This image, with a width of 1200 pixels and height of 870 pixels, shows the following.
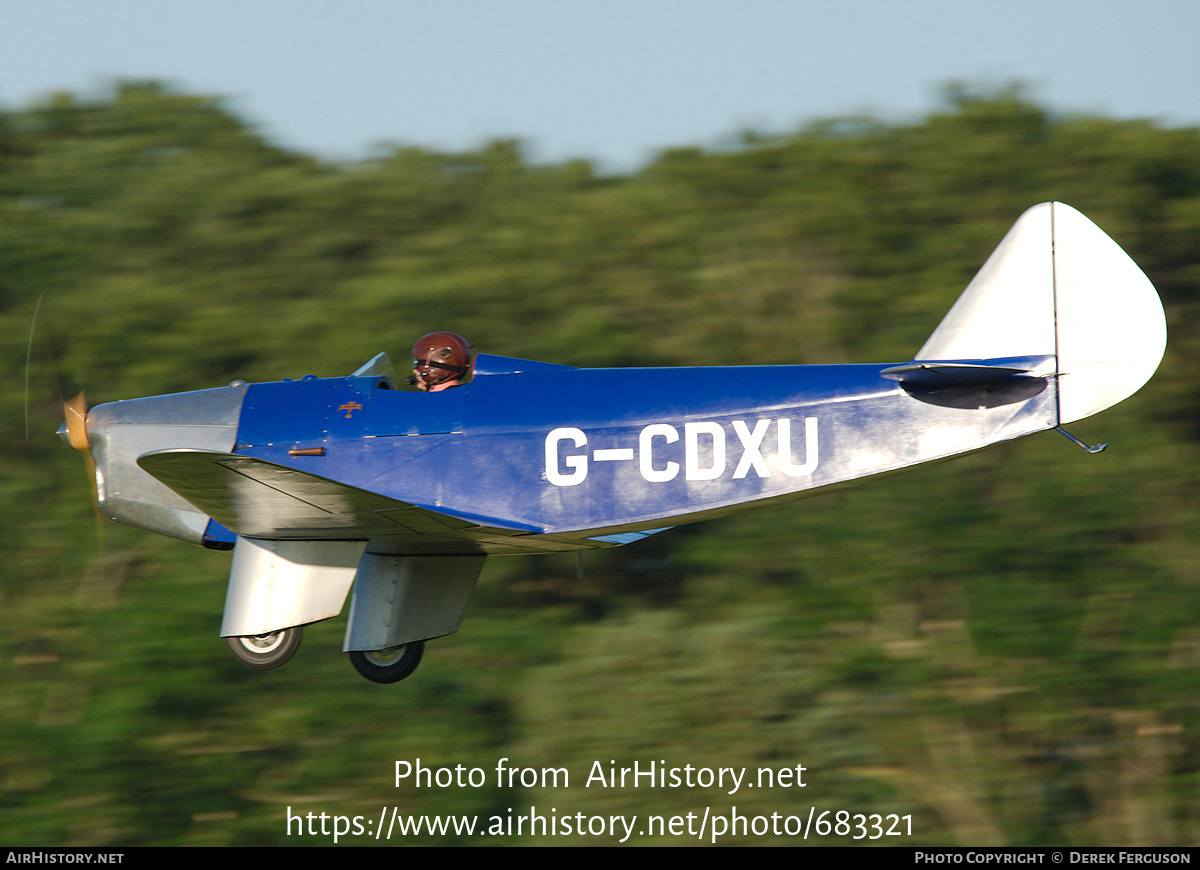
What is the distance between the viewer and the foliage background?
9.57 metres

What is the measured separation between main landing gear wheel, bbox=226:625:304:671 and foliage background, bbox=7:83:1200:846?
248 cm

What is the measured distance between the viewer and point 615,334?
11.8 meters

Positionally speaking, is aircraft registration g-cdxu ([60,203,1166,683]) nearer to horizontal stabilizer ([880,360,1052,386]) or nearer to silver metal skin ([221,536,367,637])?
horizontal stabilizer ([880,360,1052,386])

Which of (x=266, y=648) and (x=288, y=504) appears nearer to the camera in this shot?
(x=288, y=504)

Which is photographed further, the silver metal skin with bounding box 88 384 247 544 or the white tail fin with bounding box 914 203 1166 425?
the silver metal skin with bounding box 88 384 247 544

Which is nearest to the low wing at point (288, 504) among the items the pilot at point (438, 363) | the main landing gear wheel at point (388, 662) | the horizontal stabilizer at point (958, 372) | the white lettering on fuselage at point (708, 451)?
the white lettering on fuselage at point (708, 451)

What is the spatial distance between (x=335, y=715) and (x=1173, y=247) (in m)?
10.4

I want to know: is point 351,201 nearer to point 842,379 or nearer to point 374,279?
point 374,279

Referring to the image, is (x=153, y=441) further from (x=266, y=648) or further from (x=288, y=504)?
(x=266, y=648)

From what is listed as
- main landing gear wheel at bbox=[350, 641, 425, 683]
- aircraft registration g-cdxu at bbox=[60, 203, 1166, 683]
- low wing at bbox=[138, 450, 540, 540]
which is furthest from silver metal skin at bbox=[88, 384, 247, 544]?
main landing gear wheel at bbox=[350, 641, 425, 683]

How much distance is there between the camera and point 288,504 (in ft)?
19.6

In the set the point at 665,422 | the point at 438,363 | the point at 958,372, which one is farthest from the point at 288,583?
the point at 958,372

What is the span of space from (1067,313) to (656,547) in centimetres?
587

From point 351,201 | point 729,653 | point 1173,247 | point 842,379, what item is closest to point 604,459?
point 842,379
